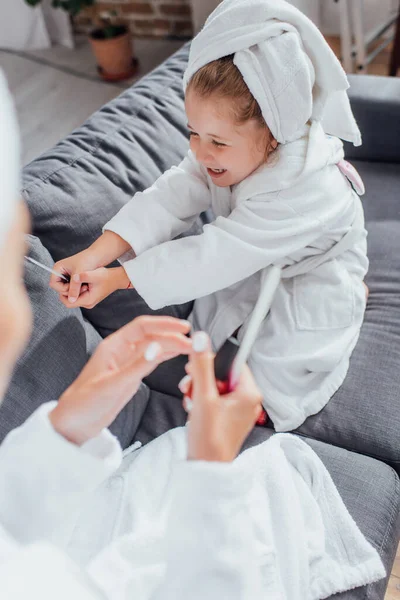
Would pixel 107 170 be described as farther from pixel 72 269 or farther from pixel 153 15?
pixel 153 15

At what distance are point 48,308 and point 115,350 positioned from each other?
399mm

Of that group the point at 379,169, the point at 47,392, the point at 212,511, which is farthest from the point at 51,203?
the point at 379,169

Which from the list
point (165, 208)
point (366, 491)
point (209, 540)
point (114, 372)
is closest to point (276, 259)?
point (165, 208)

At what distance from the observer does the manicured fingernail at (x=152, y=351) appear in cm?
71

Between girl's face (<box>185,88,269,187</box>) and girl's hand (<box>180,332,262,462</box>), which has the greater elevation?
girl's face (<box>185,88,269,187</box>)

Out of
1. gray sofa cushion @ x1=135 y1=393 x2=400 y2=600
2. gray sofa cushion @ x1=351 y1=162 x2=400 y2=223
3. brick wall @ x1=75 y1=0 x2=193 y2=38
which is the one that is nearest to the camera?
gray sofa cushion @ x1=135 y1=393 x2=400 y2=600

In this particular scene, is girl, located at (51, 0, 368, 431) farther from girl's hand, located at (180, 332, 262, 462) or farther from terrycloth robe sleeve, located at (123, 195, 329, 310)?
girl's hand, located at (180, 332, 262, 462)

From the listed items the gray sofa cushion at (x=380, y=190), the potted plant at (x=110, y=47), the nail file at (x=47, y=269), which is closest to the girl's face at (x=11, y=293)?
the nail file at (x=47, y=269)

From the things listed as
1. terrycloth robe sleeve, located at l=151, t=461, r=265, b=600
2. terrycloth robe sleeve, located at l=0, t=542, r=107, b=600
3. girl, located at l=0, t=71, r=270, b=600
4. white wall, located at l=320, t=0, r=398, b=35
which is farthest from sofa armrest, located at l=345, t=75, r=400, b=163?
white wall, located at l=320, t=0, r=398, b=35

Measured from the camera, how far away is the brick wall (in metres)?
3.59

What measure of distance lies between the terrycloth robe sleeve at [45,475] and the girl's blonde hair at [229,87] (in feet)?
2.13

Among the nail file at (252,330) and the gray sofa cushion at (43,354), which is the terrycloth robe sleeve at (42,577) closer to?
the nail file at (252,330)

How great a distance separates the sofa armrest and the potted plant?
6.04ft

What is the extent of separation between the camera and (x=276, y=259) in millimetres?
1245
